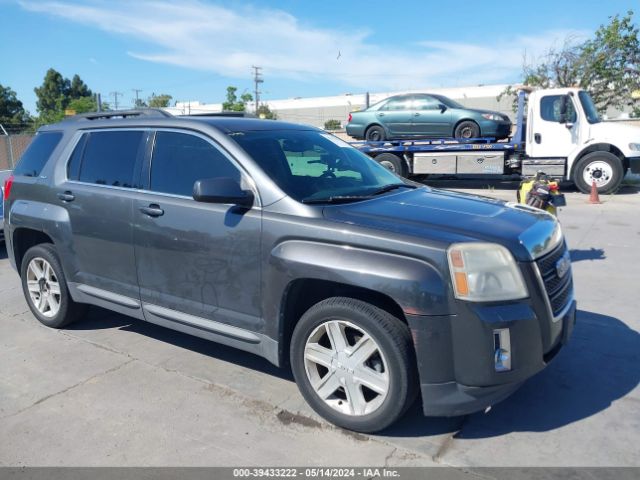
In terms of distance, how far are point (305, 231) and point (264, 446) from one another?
128 cm

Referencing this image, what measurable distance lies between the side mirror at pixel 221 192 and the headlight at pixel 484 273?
138 cm

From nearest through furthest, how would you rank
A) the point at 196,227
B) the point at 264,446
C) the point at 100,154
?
the point at 264,446 < the point at 196,227 < the point at 100,154

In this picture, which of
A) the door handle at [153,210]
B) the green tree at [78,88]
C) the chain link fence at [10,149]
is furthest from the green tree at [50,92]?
the door handle at [153,210]

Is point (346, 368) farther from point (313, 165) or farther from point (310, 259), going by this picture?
point (313, 165)

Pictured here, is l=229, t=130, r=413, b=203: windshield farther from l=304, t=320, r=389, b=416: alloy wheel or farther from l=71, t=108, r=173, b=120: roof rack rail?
Result: l=71, t=108, r=173, b=120: roof rack rail

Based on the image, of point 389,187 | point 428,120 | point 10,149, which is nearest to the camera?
point 389,187

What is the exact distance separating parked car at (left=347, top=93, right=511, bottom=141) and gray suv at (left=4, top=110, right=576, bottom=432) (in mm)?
11626

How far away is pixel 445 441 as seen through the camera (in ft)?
11.0

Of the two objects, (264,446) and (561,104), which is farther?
(561,104)

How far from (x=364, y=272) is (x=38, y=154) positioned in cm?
379

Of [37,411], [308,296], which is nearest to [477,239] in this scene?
[308,296]

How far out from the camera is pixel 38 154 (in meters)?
5.41

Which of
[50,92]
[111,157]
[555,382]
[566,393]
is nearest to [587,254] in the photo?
[555,382]

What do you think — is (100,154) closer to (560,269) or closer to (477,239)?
(477,239)
